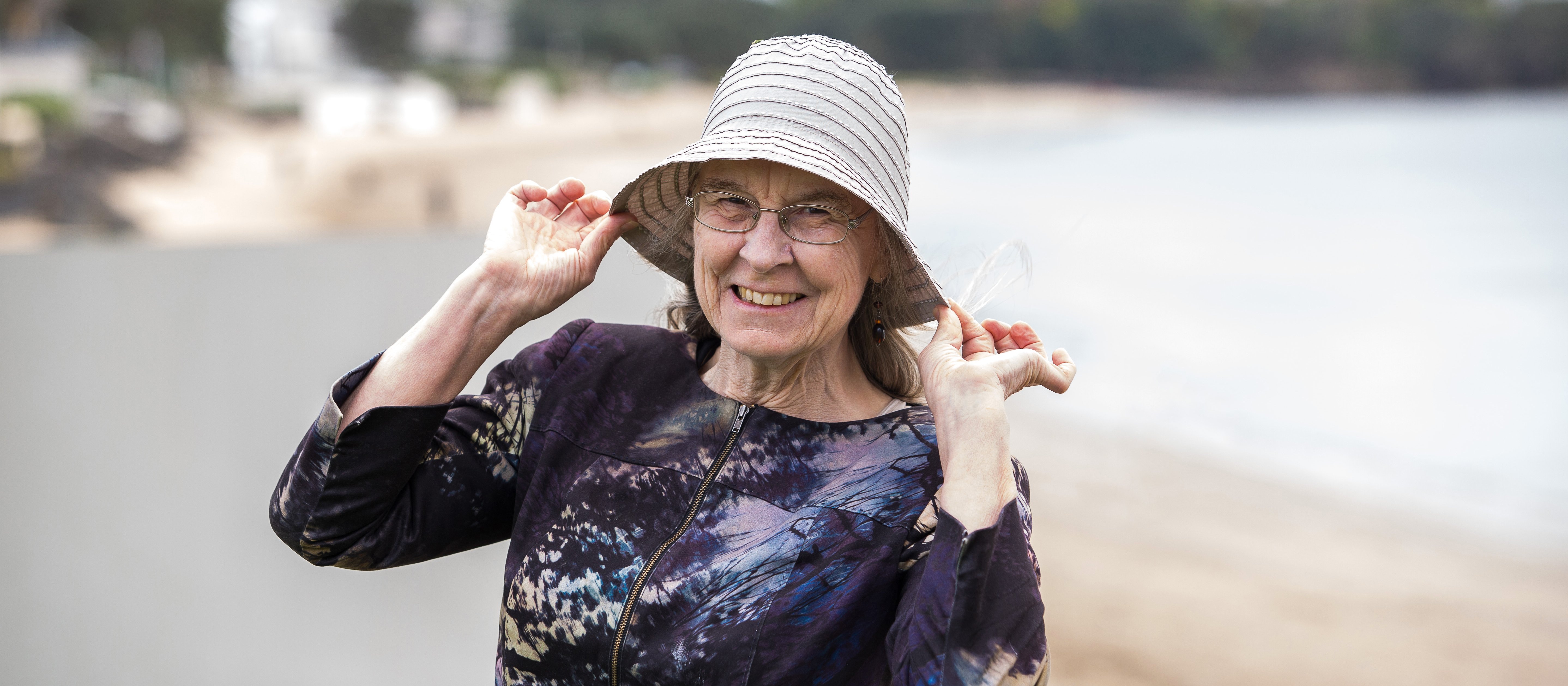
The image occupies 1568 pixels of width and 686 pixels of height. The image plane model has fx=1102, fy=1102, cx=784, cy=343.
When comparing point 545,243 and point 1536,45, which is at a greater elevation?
point 1536,45

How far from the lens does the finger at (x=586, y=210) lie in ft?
5.51

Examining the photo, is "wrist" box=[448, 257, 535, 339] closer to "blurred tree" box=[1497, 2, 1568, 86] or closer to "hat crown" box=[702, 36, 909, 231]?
"hat crown" box=[702, 36, 909, 231]

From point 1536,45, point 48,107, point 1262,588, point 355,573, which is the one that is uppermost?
point 1536,45

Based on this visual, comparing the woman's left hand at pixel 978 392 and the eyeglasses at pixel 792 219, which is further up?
the eyeglasses at pixel 792 219

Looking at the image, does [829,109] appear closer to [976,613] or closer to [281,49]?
[976,613]

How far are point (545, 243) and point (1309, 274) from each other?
2297cm

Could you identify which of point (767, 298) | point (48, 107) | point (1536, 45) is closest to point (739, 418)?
point (767, 298)

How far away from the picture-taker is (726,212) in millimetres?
1443

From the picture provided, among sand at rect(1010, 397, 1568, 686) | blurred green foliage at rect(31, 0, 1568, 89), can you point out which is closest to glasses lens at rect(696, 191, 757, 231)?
sand at rect(1010, 397, 1568, 686)

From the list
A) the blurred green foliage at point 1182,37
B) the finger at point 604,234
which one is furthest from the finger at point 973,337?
the blurred green foliage at point 1182,37

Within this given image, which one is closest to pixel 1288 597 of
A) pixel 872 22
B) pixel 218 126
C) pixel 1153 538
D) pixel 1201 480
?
pixel 1153 538

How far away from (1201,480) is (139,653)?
7701mm

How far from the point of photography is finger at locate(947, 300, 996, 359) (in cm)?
144

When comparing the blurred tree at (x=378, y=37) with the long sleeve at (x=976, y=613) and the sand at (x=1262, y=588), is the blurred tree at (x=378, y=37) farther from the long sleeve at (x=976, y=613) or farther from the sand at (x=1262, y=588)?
the long sleeve at (x=976, y=613)
